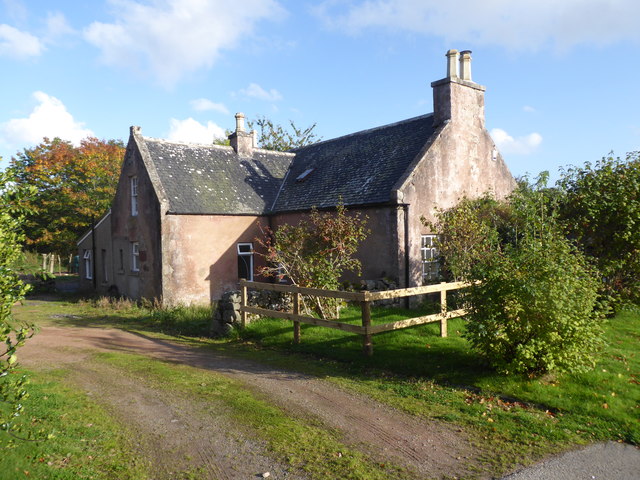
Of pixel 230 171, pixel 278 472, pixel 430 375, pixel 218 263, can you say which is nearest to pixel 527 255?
pixel 430 375

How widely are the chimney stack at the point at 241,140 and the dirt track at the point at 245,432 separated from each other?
15.7m

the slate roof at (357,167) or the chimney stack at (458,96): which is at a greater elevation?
the chimney stack at (458,96)

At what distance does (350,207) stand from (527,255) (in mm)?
9767

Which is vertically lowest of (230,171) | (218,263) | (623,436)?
(623,436)

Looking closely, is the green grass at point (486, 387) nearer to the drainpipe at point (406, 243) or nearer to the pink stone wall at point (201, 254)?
the drainpipe at point (406, 243)

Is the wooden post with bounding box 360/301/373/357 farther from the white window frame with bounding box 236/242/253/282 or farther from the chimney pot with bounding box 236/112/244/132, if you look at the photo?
the chimney pot with bounding box 236/112/244/132

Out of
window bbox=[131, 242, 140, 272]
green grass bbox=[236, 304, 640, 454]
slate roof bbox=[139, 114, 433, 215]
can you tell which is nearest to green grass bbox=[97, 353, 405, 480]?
green grass bbox=[236, 304, 640, 454]

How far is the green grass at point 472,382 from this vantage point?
20.5ft

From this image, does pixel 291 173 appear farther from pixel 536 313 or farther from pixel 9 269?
pixel 9 269

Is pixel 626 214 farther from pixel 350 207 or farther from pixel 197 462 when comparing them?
pixel 197 462

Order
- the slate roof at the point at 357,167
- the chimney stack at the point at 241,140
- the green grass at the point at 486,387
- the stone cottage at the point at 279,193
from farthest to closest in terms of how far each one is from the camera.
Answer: the chimney stack at the point at 241,140 → the slate roof at the point at 357,167 → the stone cottage at the point at 279,193 → the green grass at the point at 486,387

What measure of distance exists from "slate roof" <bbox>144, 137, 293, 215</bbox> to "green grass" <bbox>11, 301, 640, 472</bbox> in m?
8.22

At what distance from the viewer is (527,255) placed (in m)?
8.02

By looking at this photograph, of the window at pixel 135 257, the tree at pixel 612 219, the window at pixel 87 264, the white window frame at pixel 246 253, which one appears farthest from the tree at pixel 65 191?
the tree at pixel 612 219
